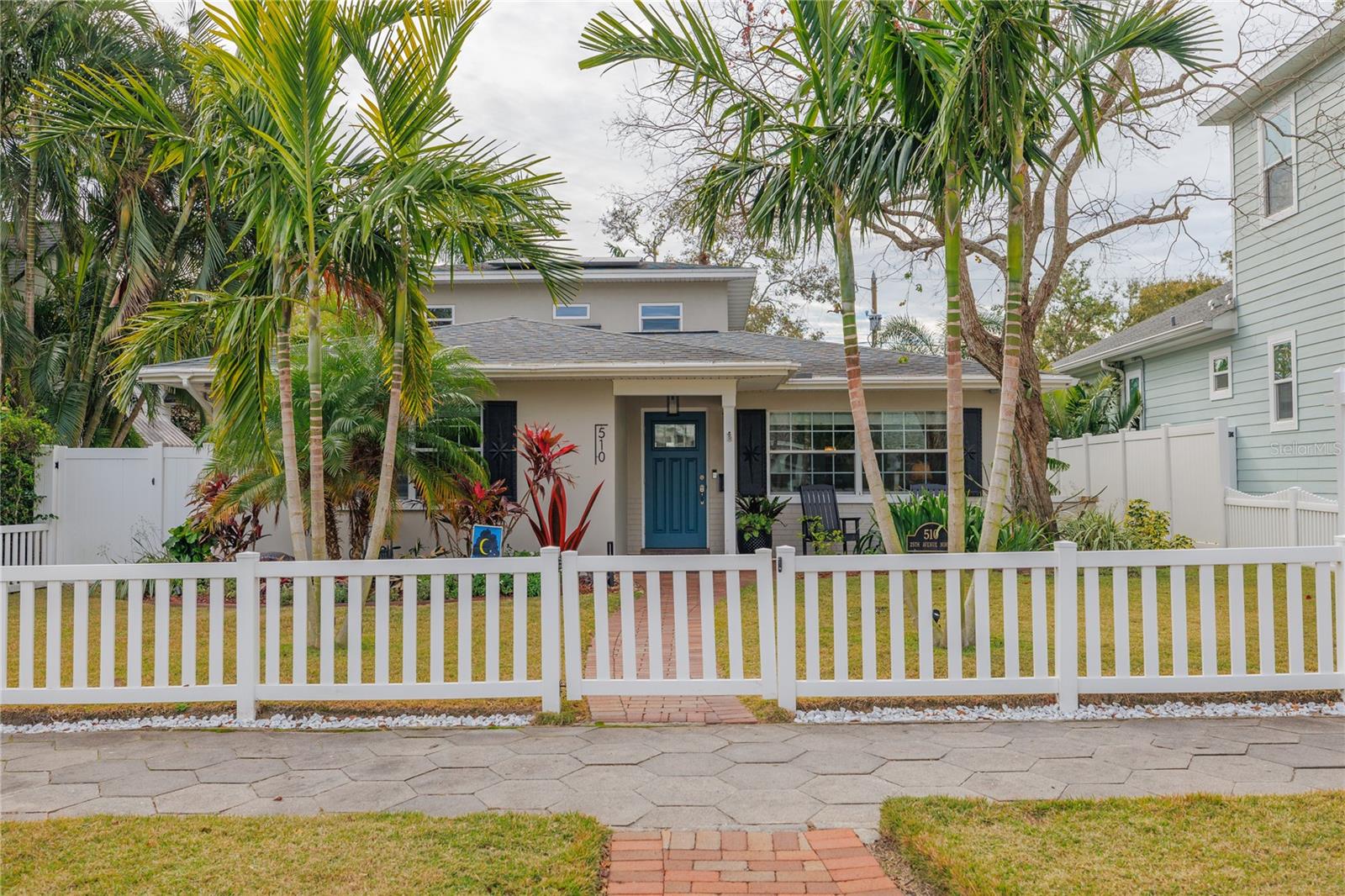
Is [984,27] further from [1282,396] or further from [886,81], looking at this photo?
[1282,396]

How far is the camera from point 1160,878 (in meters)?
2.55

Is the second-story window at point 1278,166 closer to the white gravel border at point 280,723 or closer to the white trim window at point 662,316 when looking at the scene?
the white trim window at point 662,316

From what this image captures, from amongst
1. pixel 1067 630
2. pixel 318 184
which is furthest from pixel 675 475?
pixel 1067 630

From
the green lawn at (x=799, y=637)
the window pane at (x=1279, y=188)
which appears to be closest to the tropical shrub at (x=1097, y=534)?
the green lawn at (x=799, y=637)

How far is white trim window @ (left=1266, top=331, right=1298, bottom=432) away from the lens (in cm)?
1141

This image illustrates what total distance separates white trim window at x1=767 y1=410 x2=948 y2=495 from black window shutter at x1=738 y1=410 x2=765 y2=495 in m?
0.18

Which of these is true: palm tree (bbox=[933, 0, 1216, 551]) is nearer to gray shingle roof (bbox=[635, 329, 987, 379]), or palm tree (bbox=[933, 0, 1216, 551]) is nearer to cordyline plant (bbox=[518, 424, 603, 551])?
cordyline plant (bbox=[518, 424, 603, 551])

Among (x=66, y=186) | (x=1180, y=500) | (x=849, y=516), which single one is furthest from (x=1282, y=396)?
(x=66, y=186)

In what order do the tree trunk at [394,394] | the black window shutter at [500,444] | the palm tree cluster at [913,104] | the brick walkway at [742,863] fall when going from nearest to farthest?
1. the brick walkway at [742,863]
2. the palm tree cluster at [913,104]
3. the tree trunk at [394,394]
4. the black window shutter at [500,444]

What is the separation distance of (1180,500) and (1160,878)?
10159 mm

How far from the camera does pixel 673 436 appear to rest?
1234 cm

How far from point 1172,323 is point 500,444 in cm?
1229

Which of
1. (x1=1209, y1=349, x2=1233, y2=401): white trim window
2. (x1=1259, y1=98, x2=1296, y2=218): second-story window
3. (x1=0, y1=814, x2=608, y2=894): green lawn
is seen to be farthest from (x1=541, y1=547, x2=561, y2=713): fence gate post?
(x1=1209, y1=349, x2=1233, y2=401): white trim window

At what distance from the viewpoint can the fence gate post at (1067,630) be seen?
443cm
